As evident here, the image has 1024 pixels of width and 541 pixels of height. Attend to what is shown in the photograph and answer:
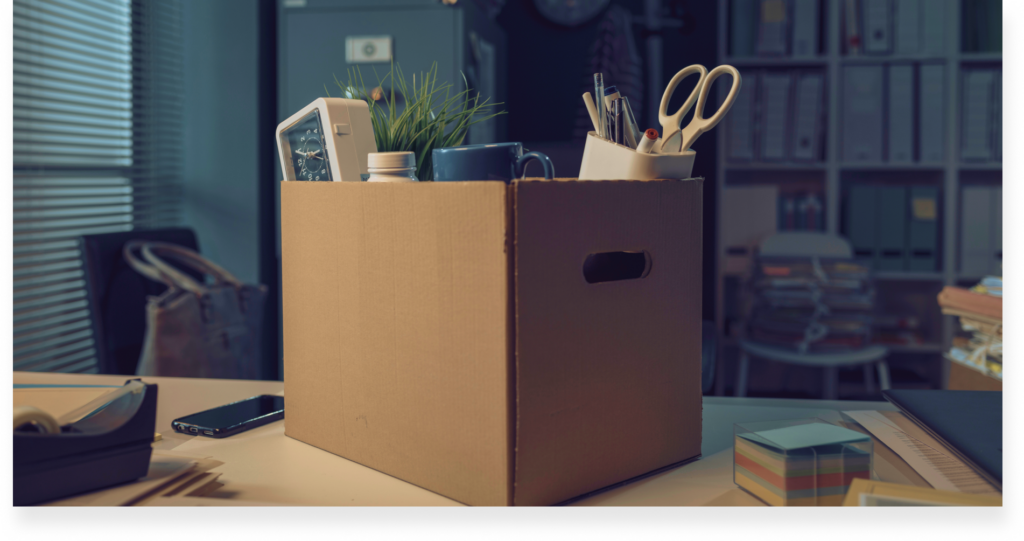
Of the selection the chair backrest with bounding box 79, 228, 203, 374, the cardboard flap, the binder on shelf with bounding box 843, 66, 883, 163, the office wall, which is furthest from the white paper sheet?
the binder on shelf with bounding box 843, 66, 883, 163

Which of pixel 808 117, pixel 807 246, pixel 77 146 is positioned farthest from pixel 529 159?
pixel 808 117

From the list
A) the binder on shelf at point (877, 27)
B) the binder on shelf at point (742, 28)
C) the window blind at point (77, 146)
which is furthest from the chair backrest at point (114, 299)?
the binder on shelf at point (877, 27)

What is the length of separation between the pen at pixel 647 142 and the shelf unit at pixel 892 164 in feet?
7.94

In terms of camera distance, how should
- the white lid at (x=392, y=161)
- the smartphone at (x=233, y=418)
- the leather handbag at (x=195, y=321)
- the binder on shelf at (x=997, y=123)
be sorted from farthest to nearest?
1. the binder on shelf at (x=997, y=123)
2. the leather handbag at (x=195, y=321)
3. the smartphone at (x=233, y=418)
4. the white lid at (x=392, y=161)

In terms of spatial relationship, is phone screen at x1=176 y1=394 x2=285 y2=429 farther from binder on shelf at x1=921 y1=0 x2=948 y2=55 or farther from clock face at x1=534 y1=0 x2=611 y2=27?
binder on shelf at x1=921 y1=0 x2=948 y2=55

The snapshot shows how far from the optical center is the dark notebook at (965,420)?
593 millimetres

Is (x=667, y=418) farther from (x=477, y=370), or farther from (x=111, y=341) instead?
(x=111, y=341)

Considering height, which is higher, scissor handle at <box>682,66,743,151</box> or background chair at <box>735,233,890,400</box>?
scissor handle at <box>682,66,743,151</box>

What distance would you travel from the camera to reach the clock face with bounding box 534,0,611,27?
3154mm

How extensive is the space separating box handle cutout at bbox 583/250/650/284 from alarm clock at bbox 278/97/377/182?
0.23 metres

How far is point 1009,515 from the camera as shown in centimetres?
54

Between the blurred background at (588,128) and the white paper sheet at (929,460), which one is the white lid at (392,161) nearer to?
the white paper sheet at (929,460)

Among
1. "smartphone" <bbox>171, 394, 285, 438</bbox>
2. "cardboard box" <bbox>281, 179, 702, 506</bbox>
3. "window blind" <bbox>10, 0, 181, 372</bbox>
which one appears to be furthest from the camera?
"window blind" <bbox>10, 0, 181, 372</bbox>

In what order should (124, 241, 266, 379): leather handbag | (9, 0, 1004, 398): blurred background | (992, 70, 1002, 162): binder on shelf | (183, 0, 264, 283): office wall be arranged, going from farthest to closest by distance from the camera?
(992, 70, 1002, 162): binder on shelf → (183, 0, 264, 283): office wall → (9, 0, 1004, 398): blurred background → (124, 241, 266, 379): leather handbag
